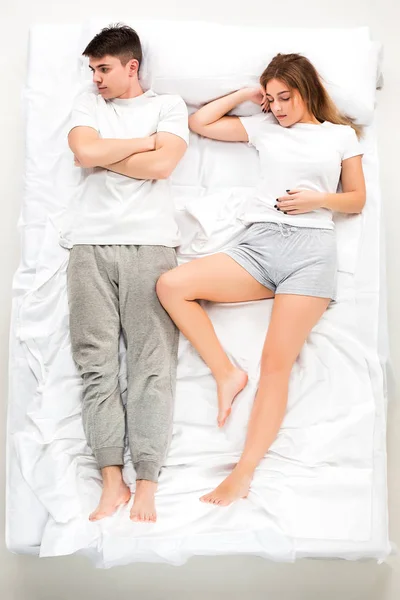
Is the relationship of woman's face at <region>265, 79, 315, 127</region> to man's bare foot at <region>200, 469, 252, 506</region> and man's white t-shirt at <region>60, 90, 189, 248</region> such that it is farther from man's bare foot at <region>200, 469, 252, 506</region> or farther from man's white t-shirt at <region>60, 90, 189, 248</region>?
man's bare foot at <region>200, 469, 252, 506</region>

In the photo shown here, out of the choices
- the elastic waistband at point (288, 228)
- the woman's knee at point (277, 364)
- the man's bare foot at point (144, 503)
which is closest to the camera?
the man's bare foot at point (144, 503)

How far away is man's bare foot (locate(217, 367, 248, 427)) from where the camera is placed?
2.00 m

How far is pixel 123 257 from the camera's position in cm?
206

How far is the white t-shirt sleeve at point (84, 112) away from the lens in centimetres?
213

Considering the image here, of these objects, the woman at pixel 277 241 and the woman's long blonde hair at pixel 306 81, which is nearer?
the woman at pixel 277 241

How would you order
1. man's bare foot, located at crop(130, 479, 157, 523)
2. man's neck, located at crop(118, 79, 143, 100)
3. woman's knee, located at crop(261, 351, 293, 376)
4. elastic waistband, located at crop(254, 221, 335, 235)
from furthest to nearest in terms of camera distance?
man's neck, located at crop(118, 79, 143, 100), elastic waistband, located at crop(254, 221, 335, 235), woman's knee, located at crop(261, 351, 293, 376), man's bare foot, located at crop(130, 479, 157, 523)

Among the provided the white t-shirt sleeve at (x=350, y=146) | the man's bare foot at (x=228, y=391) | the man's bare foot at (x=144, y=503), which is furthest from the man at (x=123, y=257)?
the white t-shirt sleeve at (x=350, y=146)

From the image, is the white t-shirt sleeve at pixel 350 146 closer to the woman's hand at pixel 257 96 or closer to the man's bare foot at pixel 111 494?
the woman's hand at pixel 257 96

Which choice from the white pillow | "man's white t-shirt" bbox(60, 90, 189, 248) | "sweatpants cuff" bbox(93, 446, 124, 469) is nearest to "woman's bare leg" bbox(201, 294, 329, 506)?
"sweatpants cuff" bbox(93, 446, 124, 469)

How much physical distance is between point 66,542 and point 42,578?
0.28 m

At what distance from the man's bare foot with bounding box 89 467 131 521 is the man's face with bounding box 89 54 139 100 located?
3.60 feet

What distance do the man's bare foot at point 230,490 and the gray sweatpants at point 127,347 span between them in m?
0.16

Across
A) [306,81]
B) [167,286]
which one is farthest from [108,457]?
[306,81]

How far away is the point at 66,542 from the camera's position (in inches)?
73.3
